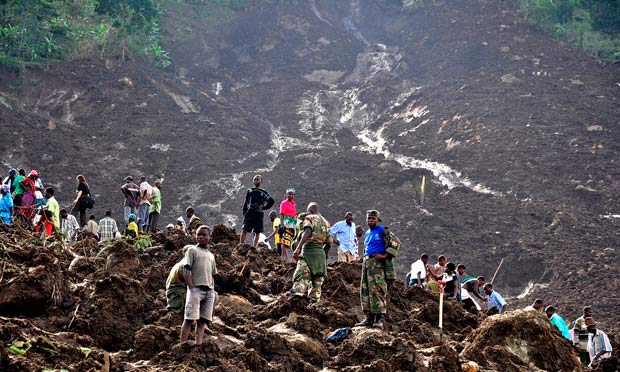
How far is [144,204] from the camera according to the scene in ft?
47.7

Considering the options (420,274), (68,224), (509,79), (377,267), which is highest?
(377,267)

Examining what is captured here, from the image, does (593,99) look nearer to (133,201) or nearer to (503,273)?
(503,273)

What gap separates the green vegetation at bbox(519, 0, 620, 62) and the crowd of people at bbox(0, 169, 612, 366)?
27.5 m

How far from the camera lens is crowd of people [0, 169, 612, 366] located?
7.11 m

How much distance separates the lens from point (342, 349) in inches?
311

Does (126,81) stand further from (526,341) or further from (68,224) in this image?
(526,341)

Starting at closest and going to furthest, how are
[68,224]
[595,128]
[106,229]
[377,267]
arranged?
[377,267] → [68,224] → [106,229] → [595,128]

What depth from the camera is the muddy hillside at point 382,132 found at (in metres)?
22.4

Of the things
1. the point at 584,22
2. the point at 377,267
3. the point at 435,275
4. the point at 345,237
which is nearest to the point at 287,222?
the point at 345,237

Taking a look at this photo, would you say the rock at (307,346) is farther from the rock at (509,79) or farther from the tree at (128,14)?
the rock at (509,79)

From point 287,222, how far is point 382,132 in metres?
21.2

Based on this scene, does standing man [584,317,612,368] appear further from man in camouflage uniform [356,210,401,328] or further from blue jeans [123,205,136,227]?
blue jeans [123,205,136,227]

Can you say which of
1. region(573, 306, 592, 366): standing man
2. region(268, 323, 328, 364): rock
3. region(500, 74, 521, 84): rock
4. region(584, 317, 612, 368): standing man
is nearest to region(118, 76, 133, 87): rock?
region(500, 74, 521, 84): rock

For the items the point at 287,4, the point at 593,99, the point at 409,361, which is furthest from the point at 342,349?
the point at 287,4
